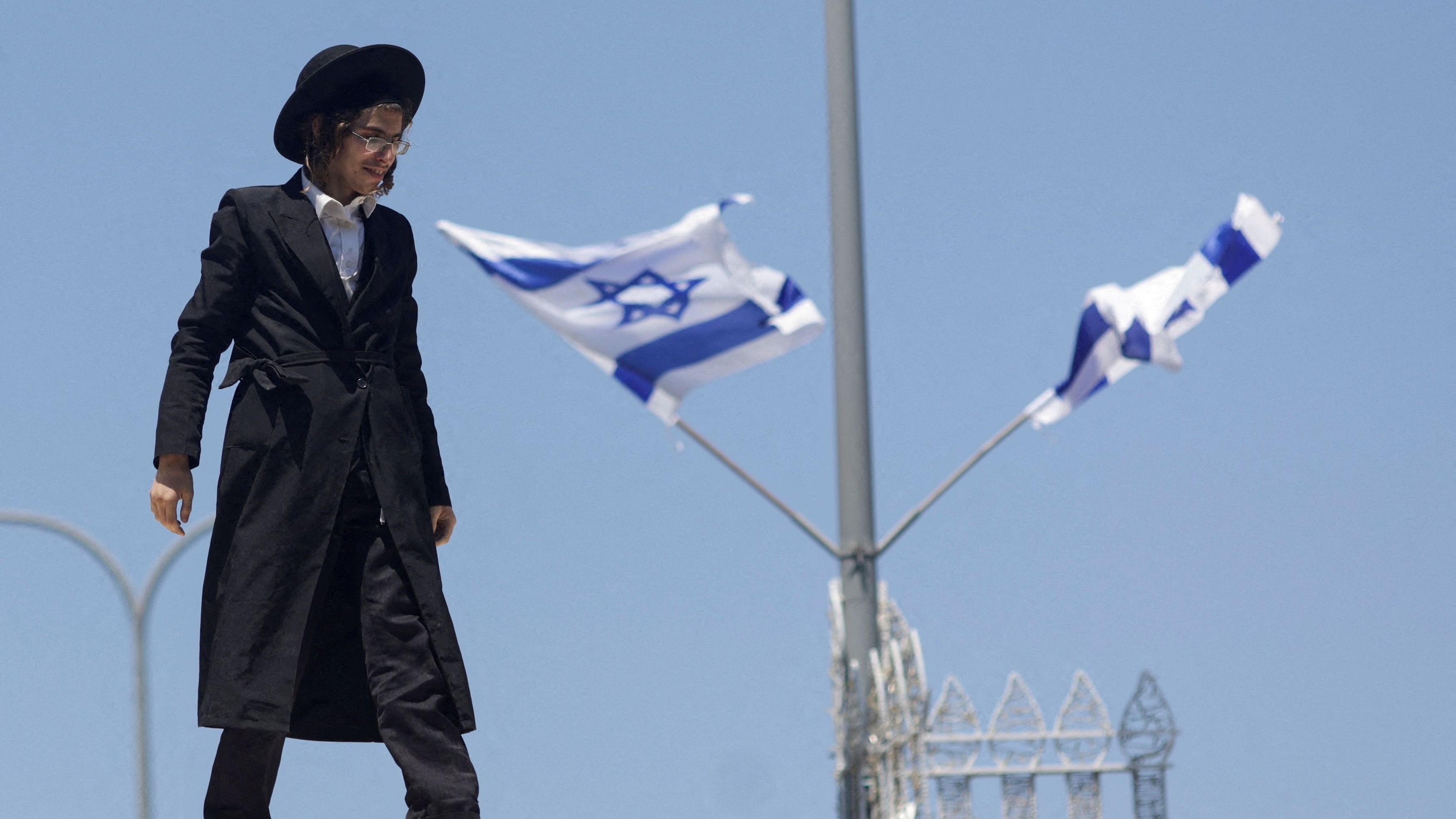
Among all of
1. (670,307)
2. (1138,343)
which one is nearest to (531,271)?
(670,307)

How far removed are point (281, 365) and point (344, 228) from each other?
1.25 feet

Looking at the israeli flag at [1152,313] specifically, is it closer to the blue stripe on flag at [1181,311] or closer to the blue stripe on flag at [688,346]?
the blue stripe on flag at [1181,311]

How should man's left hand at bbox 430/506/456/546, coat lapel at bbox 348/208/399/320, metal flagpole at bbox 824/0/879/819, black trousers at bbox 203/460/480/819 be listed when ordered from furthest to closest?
1. metal flagpole at bbox 824/0/879/819
2. man's left hand at bbox 430/506/456/546
3. coat lapel at bbox 348/208/399/320
4. black trousers at bbox 203/460/480/819

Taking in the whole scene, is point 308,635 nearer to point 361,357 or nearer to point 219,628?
point 219,628

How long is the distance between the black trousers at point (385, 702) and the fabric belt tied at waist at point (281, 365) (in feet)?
0.81

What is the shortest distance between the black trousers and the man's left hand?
0.23 meters

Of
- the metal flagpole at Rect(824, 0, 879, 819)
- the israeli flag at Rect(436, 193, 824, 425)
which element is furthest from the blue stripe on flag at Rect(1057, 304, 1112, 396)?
the metal flagpole at Rect(824, 0, 879, 819)

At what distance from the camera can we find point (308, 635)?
16.6 feet

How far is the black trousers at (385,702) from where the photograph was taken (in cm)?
496

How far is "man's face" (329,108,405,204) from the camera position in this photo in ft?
17.1

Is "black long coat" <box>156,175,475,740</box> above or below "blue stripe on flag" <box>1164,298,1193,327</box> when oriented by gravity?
below

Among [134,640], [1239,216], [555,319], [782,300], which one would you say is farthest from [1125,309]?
[134,640]

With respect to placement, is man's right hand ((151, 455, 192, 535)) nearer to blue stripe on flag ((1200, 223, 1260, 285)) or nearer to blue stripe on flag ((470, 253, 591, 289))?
blue stripe on flag ((470, 253, 591, 289))


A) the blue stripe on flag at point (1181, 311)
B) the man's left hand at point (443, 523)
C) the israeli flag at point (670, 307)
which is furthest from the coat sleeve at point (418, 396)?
the blue stripe on flag at point (1181, 311)
